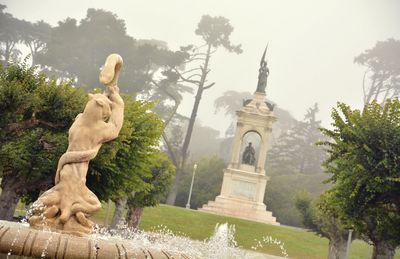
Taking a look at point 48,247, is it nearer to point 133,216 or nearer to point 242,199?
point 133,216

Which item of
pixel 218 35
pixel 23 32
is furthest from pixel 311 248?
pixel 23 32

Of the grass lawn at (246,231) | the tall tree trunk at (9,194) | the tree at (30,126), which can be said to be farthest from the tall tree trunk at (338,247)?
the tall tree trunk at (9,194)

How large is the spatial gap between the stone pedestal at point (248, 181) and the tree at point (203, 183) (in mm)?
7030

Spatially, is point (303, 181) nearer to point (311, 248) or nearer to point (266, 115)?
point (266, 115)

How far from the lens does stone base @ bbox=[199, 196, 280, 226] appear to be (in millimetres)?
38750

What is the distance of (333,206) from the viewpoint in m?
19.0

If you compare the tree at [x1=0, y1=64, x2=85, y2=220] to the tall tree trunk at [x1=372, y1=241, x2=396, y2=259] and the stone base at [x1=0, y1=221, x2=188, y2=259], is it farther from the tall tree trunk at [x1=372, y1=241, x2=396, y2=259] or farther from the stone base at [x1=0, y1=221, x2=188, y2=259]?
the tall tree trunk at [x1=372, y1=241, x2=396, y2=259]

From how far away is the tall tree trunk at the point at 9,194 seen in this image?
57.8 feet

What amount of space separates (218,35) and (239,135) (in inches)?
799

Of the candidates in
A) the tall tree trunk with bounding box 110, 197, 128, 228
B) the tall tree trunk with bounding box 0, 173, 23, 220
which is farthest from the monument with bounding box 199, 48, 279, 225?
the tall tree trunk with bounding box 0, 173, 23, 220

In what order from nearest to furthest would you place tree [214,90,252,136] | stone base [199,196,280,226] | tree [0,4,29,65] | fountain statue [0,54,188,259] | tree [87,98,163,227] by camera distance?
1. fountain statue [0,54,188,259]
2. tree [87,98,163,227]
3. stone base [199,196,280,226]
4. tree [0,4,29,65]
5. tree [214,90,252,136]

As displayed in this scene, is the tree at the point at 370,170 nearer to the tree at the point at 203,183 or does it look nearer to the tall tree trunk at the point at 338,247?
the tall tree trunk at the point at 338,247

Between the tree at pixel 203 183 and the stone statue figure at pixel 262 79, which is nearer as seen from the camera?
the stone statue figure at pixel 262 79

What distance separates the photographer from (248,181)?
40.8m
